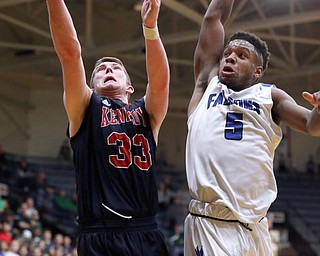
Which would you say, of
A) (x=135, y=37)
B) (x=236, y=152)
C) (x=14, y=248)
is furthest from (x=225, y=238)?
(x=135, y=37)

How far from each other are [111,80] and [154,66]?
1.10ft

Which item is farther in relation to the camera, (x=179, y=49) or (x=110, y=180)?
(x=179, y=49)

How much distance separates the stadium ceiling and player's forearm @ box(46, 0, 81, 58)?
10919mm

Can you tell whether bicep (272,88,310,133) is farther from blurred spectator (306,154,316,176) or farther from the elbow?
blurred spectator (306,154,316,176)

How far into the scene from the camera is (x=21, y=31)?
20.0m

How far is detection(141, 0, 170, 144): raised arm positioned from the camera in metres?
3.58

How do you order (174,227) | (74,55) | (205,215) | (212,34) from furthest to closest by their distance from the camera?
(174,227)
(212,34)
(205,215)
(74,55)

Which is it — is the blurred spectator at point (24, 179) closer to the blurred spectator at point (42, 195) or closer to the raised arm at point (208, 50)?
the blurred spectator at point (42, 195)

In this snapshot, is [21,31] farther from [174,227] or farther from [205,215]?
[205,215]

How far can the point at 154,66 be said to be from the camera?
12.1ft

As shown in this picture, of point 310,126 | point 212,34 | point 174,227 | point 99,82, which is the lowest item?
point 174,227

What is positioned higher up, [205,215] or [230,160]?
[230,160]

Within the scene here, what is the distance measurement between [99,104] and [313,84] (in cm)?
1960

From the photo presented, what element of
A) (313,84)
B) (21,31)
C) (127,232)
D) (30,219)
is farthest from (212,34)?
(313,84)
